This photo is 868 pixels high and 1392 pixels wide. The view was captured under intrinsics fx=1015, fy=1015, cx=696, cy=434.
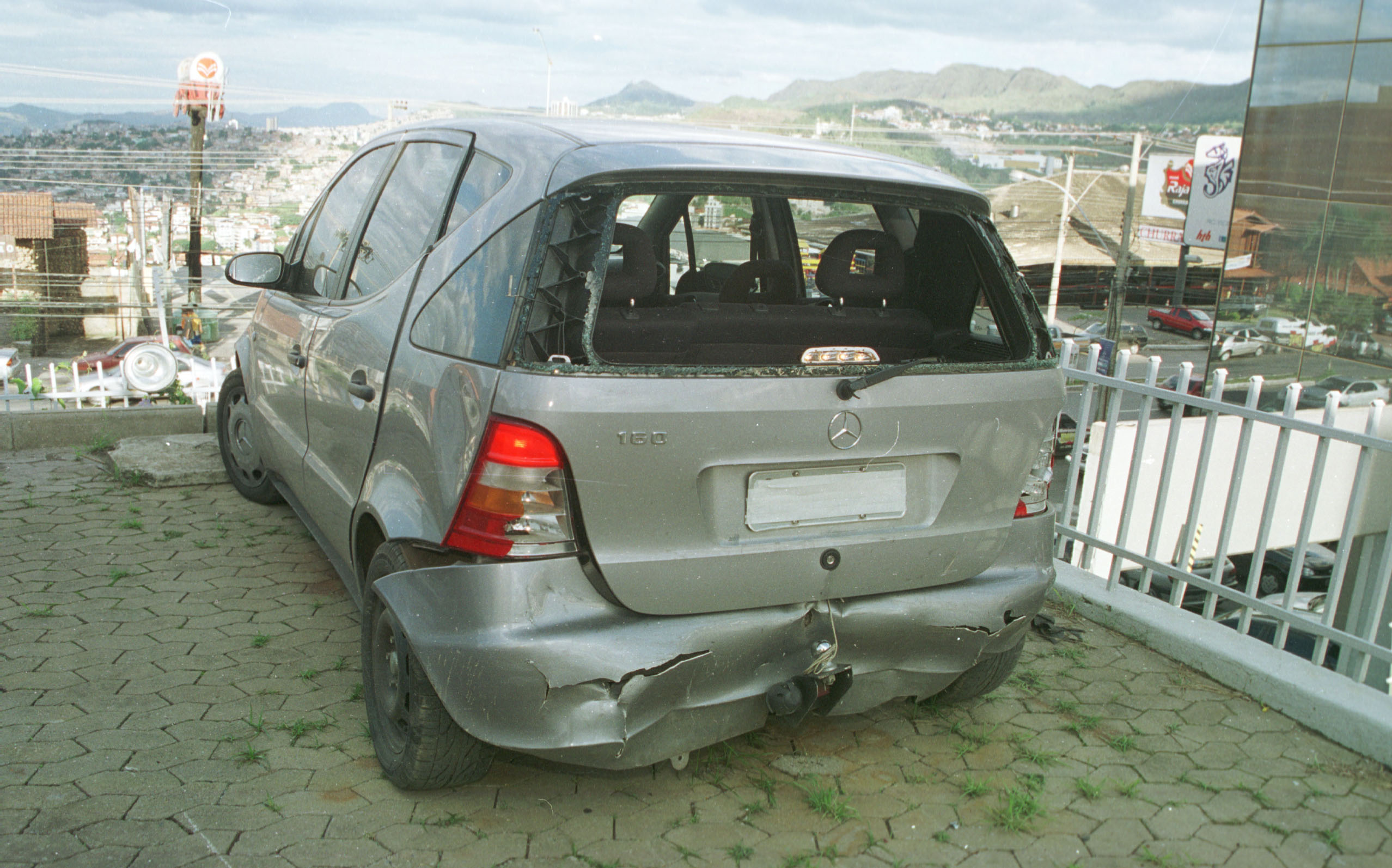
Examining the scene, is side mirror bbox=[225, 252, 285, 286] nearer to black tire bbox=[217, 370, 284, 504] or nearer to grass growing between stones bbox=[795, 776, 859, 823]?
black tire bbox=[217, 370, 284, 504]

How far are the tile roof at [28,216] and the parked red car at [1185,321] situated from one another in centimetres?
5002

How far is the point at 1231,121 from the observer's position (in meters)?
57.4

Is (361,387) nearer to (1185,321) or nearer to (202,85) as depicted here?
(202,85)

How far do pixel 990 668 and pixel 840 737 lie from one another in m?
0.56

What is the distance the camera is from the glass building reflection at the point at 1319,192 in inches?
586

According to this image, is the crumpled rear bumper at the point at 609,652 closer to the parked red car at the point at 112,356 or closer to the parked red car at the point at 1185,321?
the parked red car at the point at 112,356

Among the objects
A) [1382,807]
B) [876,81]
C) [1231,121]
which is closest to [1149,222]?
[1231,121]

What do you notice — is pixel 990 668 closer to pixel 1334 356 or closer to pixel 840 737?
pixel 840 737

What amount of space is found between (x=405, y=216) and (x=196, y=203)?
33.5m

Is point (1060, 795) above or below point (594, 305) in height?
below

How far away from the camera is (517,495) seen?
2297 millimetres

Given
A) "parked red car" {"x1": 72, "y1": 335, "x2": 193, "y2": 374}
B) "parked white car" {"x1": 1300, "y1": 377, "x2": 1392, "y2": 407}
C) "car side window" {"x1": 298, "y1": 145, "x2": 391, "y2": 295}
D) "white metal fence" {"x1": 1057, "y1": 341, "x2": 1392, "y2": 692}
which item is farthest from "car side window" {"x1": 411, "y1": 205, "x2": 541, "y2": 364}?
"parked red car" {"x1": 72, "y1": 335, "x2": 193, "y2": 374}

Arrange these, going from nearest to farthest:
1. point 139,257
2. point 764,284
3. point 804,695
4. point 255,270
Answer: point 804,695, point 764,284, point 255,270, point 139,257

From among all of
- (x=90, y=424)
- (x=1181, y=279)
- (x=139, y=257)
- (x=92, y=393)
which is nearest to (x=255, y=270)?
(x=90, y=424)
